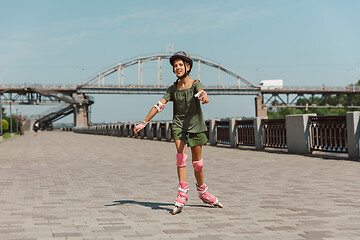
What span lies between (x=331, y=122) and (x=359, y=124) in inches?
54.1

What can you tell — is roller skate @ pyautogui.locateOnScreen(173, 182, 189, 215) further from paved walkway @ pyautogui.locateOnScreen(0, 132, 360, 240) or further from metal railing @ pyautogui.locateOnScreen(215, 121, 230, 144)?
metal railing @ pyautogui.locateOnScreen(215, 121, 230, 144)

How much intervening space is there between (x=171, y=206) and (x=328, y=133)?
9137mm

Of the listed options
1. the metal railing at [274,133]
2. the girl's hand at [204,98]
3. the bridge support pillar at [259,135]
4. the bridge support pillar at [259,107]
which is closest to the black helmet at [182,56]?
the girl's hand at [204,98]

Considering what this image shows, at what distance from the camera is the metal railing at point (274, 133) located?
53.3 feet

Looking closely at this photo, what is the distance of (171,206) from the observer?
6043mm

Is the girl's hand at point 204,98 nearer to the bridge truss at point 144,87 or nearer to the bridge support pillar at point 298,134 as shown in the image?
the bridge support pillar at point 298,134

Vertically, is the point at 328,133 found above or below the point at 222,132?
above

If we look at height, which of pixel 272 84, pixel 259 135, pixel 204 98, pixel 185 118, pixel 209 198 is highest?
pixel 272 84

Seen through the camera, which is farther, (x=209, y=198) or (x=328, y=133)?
(x=328, y=133)

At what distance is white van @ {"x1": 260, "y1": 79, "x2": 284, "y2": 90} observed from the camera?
126 meters

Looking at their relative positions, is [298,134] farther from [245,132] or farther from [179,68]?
[179,68]

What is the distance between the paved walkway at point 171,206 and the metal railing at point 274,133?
5563 millimetres

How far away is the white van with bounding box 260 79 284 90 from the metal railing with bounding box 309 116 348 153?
11219 centimetres

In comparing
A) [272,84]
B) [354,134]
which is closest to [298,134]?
[354,134]
